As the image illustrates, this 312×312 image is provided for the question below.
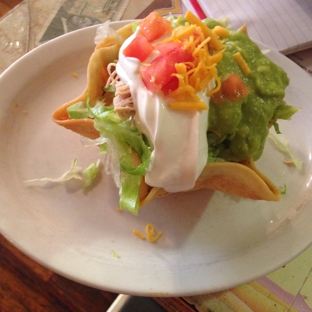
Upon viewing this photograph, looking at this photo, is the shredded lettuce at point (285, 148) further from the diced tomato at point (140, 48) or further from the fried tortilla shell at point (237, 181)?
the diced tomato at point (140, 48)

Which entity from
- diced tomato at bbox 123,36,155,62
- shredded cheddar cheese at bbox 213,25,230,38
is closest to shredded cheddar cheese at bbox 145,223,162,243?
diced tomato at bbox 123,36,155,62

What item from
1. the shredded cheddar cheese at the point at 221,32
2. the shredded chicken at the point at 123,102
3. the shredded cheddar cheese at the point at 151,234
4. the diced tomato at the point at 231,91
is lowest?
the shredded cheddar cheese at the point at 151,234

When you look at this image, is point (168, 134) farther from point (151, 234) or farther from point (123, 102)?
point (151, 234)

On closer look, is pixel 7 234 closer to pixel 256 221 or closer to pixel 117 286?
pixel 117 286

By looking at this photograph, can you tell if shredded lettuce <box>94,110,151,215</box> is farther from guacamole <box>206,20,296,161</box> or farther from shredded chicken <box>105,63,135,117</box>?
guacamole <box>206,20,296,161</box>

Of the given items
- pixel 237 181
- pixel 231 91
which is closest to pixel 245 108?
pixel 231 91

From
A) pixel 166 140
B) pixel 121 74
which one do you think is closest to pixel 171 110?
pixel 166 140

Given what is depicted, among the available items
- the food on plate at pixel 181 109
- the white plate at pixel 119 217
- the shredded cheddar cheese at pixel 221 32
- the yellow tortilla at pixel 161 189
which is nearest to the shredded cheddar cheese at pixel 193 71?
the food on plate at pixel 181 109
